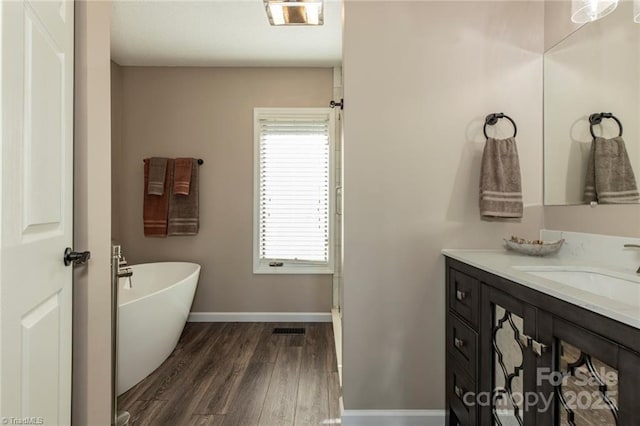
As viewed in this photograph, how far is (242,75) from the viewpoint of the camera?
3.57m

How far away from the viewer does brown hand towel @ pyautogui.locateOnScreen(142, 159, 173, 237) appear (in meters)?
3.46

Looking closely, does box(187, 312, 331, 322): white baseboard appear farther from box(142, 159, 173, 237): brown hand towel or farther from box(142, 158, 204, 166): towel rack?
box(142, 158, 204, 166): towel rack

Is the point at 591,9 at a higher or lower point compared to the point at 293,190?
higher

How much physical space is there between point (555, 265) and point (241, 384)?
1.93m

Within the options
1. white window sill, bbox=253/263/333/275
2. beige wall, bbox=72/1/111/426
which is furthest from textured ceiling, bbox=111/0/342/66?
white window sill, bbox=253/263/333/275

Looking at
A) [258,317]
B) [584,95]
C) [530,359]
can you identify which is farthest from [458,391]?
[258,317]

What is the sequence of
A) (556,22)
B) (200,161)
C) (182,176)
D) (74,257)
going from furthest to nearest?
(200,161) < (182,176) < (556,22) < (74,257)

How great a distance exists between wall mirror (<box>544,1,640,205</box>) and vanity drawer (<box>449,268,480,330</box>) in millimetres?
671

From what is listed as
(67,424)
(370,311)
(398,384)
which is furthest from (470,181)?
(67,424)

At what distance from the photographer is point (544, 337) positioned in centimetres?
104

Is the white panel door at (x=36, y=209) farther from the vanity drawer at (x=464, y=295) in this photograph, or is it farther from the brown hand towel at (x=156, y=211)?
the brown hand towel at (x=156, y=211)

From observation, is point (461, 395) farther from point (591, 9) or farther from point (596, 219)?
point (591, 9)

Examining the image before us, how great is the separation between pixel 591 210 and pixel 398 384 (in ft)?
4.14

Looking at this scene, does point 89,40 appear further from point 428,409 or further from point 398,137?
point 428,409
